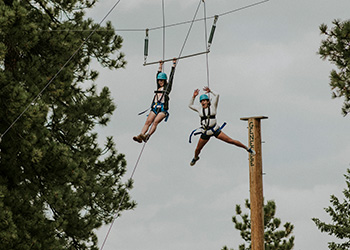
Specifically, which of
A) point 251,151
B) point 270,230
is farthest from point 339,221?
point 251,151

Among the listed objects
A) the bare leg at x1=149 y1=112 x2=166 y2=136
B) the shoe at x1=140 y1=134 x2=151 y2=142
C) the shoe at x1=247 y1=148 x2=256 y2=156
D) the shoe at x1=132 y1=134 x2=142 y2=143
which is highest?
the shoe at x1=247 y1=148 x2=256 y2=156

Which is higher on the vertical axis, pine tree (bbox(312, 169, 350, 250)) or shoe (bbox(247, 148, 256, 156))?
pine tree (bbox(312, 169, 350, 250))

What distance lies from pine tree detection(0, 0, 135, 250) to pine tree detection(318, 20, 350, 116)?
16.8 ft

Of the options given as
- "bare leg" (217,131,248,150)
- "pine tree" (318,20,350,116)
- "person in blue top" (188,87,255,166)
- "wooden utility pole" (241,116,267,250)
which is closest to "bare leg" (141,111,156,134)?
"person in blue top" (188,87,255,166)

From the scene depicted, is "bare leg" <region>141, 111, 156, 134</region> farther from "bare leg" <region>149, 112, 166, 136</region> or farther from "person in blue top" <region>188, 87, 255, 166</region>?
"person in blue top" <region>188, 87, 255, 166</region>

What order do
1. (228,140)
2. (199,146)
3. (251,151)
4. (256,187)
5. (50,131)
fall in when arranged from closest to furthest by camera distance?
1. (228,140)
2. (199,146)
3. (251,151)
4. (256,187)
5. (50,131)

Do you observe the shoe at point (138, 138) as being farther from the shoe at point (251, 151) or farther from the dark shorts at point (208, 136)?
the shoe at point (251, 151)

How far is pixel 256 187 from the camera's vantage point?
10219mm

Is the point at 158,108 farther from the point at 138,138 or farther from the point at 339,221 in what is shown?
the point at 339,221

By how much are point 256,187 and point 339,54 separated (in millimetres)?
4914

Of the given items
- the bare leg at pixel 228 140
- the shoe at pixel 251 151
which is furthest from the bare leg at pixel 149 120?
the shoe at pixel 251 151

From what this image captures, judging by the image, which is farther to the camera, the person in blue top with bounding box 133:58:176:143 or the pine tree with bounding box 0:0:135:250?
the pine tree with bounding box 0:0:135:250

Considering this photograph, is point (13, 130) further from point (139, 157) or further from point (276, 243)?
point (276, 243)

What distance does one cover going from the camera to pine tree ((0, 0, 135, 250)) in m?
11.3
